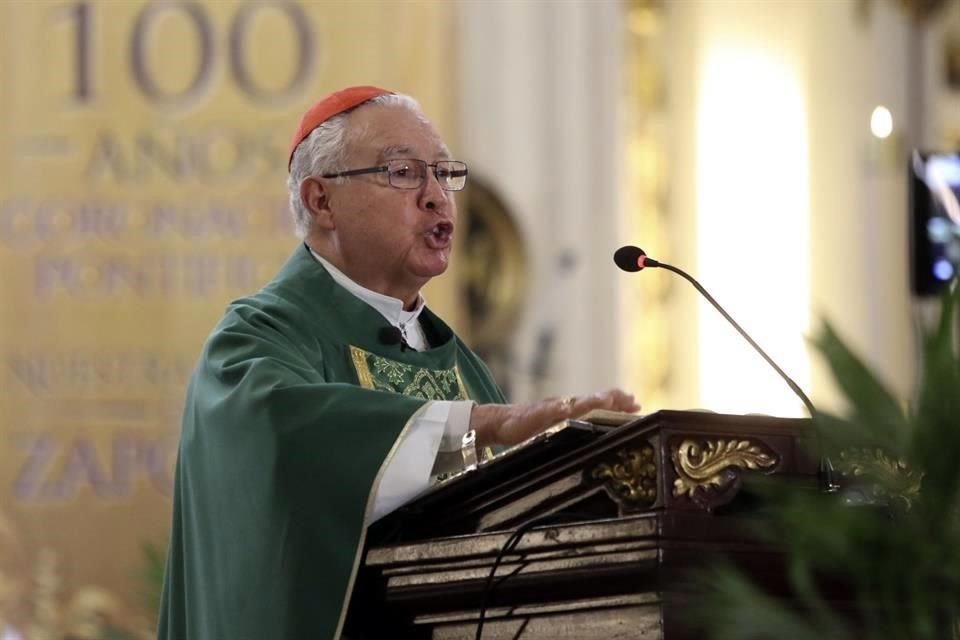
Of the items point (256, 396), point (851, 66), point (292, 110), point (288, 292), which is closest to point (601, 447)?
point (256, 396)

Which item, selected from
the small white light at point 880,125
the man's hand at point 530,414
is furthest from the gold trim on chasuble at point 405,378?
the small white light at point 880,125

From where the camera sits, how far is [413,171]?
3938 mm

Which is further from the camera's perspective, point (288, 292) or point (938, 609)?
point (288, 292)

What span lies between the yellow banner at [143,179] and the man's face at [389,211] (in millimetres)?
3128

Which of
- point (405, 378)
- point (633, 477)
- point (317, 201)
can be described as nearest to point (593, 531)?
point (633, 477)

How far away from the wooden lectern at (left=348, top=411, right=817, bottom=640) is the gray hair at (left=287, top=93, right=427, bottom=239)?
0.97m

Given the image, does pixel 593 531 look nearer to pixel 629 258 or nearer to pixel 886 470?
pixel 629 258

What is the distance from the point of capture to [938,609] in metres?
2.20

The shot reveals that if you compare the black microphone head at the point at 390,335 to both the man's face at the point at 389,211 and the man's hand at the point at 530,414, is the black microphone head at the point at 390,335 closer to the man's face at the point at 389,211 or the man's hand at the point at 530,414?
the man's face at the point at 389,211

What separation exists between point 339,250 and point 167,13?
11.2ft

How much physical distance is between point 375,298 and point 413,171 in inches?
9.8

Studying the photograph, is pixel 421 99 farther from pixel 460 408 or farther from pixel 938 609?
pixel 938 609

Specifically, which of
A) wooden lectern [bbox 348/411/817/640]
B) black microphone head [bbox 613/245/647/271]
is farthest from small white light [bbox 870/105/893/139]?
wooden lectern [bbox 348/411/817/640]

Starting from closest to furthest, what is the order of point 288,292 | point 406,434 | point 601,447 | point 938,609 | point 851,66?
point 938,609 → point 601,447 → point 406,434 → point 288,292 → point 851,66
